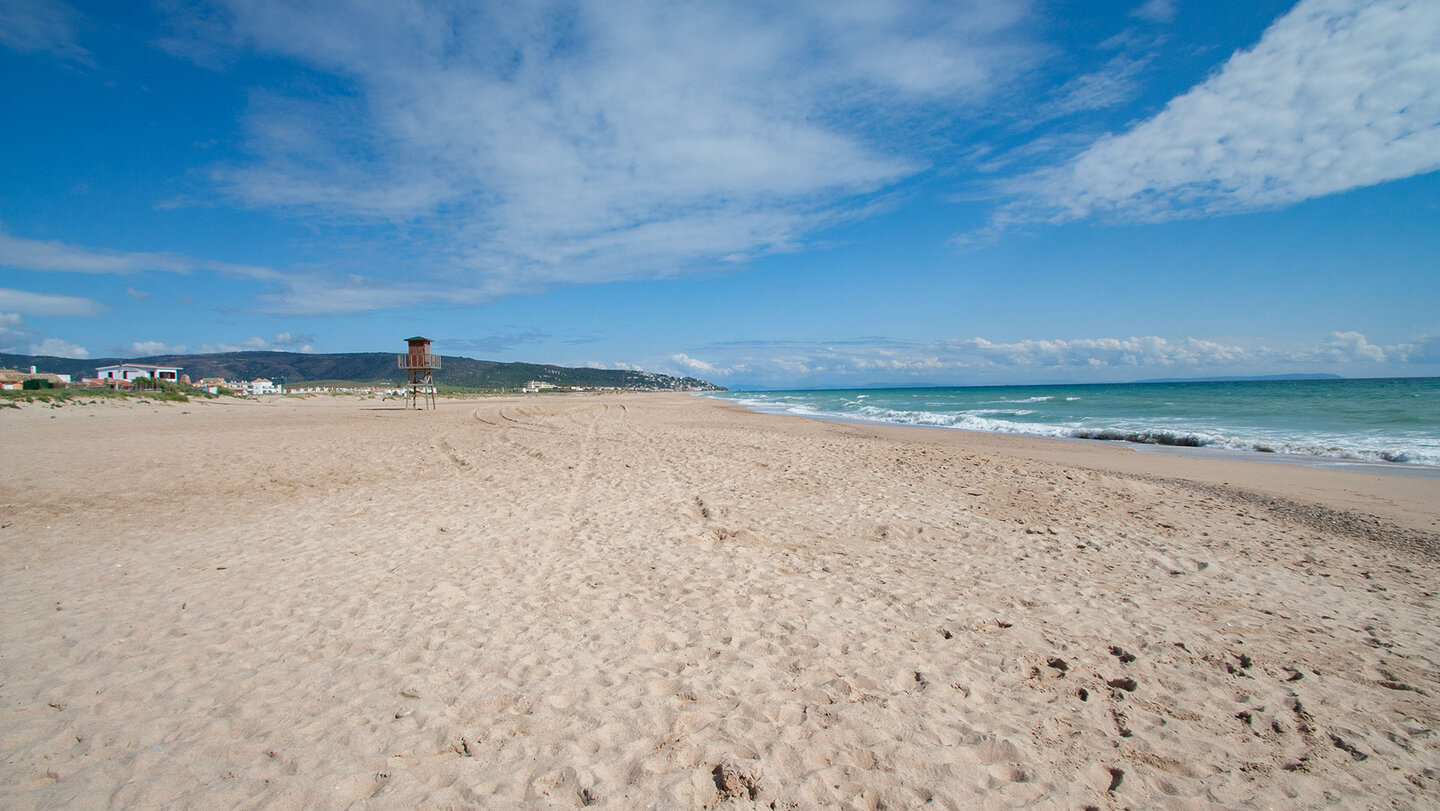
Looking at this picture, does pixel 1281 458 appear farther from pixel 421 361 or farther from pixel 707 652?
pixel 421 361

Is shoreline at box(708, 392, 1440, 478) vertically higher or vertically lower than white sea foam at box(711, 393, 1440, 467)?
lower

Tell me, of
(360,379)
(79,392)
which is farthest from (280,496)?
(360,379)

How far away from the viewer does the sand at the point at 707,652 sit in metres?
2.70

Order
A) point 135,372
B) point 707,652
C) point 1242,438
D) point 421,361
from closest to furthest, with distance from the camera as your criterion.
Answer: point 707,652 → point 1242,438 → point 421,361 → point 135,372

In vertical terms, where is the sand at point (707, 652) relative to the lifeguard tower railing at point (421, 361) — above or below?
below

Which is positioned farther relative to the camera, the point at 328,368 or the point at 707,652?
the point at 328,368

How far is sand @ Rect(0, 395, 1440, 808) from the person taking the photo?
8.84 ft

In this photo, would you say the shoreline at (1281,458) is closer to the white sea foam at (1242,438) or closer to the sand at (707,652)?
the white sea foam at (1242,438)

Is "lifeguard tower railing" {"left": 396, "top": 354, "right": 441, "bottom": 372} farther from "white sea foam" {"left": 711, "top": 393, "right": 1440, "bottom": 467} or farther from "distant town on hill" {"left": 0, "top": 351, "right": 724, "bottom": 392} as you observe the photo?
"distant town on hill" {"left": 0, "top": 351, "right": 724, "bottom": 392}

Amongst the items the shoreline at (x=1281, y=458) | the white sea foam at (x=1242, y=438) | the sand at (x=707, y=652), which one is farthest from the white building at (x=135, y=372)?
the shoreline at (x=1281, y=458)

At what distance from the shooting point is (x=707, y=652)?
12.6 ft

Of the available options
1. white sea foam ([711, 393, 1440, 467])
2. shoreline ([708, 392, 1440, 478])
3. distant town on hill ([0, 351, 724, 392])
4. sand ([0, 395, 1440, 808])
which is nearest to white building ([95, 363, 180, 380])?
distant town on hill ([0, 351, 724, 392])

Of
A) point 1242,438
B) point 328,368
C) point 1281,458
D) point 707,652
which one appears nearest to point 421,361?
point 707,652

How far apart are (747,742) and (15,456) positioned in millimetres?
16290
